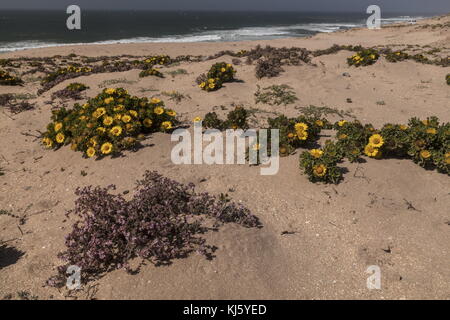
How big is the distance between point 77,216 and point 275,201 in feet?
11.7

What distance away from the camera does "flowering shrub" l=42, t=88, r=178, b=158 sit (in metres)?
7.32

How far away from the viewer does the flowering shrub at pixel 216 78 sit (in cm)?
1225

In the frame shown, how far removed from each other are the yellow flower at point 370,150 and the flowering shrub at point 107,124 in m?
4.82

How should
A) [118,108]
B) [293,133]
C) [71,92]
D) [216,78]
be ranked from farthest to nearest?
[216,78] < [71,92] < [118,108] < [293,133]

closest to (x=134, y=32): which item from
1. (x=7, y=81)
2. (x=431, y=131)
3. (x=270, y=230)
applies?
(x=7, y=81)

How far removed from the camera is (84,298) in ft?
13.0

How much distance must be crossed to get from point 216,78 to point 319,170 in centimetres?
763

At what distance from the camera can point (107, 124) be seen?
7.48 metres

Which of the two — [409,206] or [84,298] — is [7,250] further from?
[409,206]

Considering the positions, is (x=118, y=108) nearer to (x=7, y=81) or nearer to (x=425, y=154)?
(x=425, y=154)

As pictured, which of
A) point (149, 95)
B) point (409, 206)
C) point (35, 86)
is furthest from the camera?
point (35, 86)

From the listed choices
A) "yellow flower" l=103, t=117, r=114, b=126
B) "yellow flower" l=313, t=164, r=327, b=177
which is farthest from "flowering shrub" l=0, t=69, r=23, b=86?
"yellow flower" l=313, t=164, r=327, b=177

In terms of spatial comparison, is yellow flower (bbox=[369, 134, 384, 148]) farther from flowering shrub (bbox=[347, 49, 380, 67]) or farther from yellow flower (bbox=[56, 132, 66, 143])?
flowering shrub (bbox=[347, 49, 380, 67])
